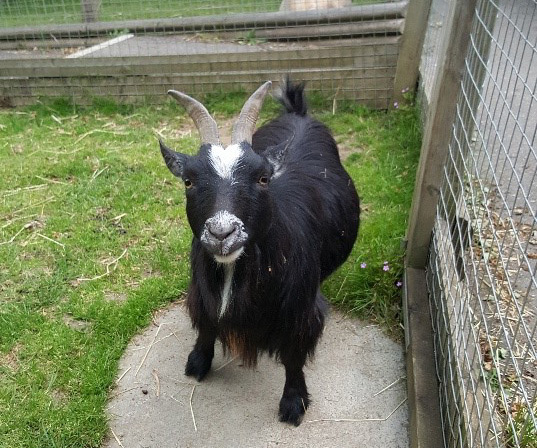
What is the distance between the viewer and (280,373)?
10.9 feet

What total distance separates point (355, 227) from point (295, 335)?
3.47ft

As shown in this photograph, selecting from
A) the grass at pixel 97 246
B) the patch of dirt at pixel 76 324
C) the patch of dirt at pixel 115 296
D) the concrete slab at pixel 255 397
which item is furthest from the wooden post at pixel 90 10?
the concrete slab at pixel 255 397

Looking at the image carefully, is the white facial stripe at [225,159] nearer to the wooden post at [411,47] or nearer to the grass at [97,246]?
the grass at [97,246]

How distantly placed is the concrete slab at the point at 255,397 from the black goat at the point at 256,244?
0.12 meters

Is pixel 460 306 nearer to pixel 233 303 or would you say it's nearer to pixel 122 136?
pixel 233 303

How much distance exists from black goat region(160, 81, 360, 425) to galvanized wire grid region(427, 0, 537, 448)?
2.17ft

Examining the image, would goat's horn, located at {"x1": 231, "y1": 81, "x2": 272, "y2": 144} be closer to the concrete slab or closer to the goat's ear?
the goat's ear

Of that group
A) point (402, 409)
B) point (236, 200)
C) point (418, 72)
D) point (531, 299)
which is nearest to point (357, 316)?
point (402, 409)

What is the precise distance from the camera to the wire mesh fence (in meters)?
6.25

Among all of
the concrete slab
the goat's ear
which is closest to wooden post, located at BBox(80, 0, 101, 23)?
the concrete slab

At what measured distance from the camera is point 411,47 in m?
5.96

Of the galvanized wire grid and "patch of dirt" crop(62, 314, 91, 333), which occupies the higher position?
the galvanized wire grid

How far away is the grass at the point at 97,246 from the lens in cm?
310

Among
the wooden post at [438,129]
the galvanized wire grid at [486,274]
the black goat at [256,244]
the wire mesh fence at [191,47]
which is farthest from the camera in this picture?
the wire mesh fence at [191,47]
